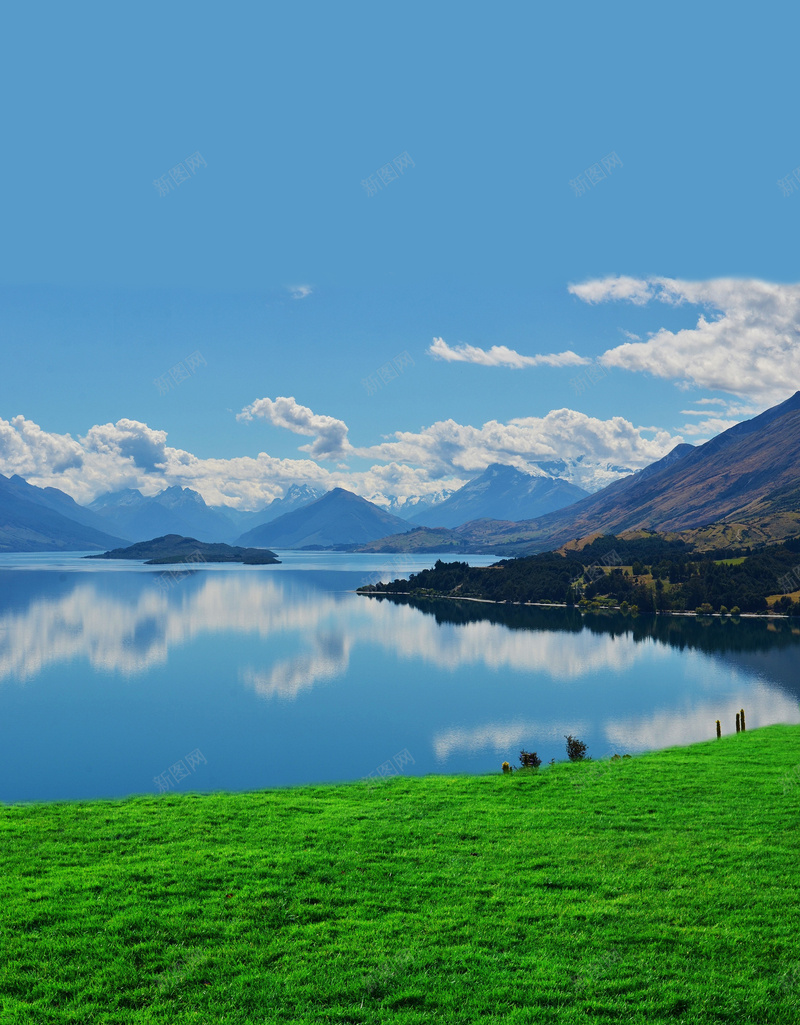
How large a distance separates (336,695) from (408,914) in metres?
61.6

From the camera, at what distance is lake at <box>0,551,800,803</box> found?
49.7 meters

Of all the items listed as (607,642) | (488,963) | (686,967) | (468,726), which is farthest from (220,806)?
(607,642)

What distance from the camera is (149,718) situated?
65000 millimetres

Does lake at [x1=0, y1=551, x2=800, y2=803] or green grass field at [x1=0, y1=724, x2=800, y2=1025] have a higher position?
green grass field at [x1=0, y1=724, x2=800, y2=1025]

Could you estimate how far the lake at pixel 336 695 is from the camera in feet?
163

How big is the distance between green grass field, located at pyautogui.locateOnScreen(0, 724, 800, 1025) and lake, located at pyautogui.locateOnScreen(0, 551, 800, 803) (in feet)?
61.7

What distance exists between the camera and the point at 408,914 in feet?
51.4

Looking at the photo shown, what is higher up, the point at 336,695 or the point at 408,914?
the point at 408,914

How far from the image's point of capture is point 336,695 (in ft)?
248

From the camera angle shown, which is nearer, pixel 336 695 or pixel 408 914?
pixel 408 914

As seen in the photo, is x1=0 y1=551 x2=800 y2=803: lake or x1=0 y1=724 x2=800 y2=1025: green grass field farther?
x1=0 y1=551 x2=800 y2=803: lake

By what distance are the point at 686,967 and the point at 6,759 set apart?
176ft

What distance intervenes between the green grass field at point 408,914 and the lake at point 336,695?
740 inches

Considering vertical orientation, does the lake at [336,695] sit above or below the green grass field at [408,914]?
below
